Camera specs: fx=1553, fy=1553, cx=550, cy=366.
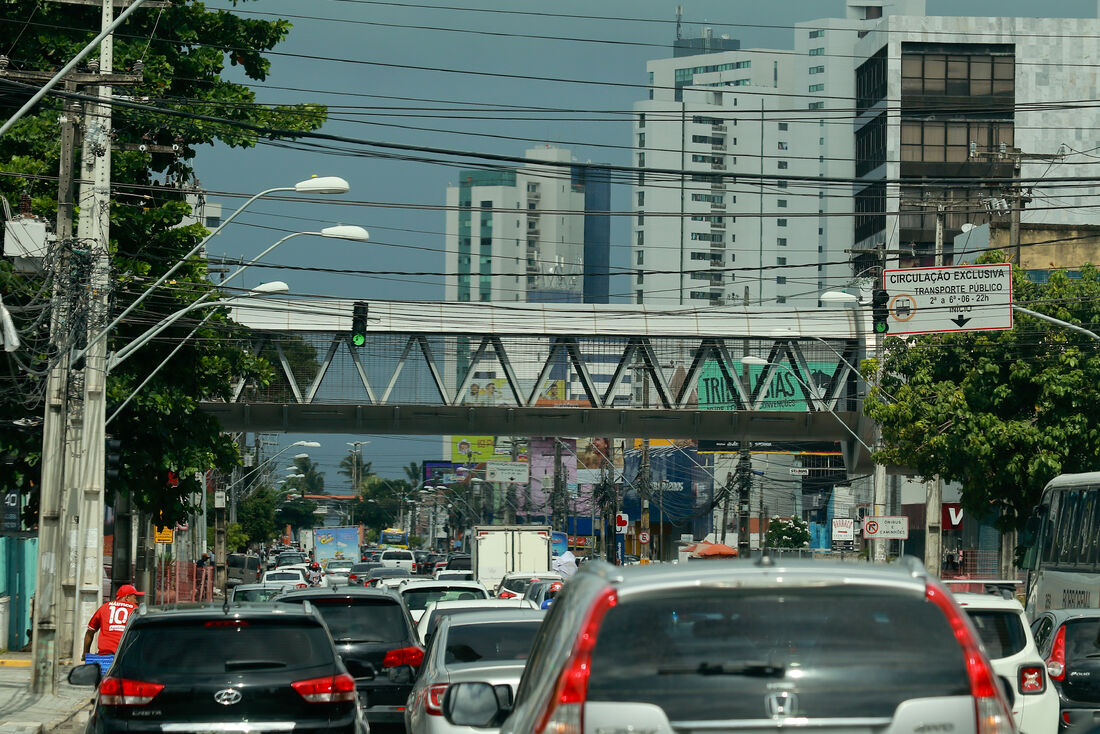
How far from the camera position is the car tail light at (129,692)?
30.6ft

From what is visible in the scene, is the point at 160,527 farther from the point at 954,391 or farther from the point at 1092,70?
the point at 1092,70

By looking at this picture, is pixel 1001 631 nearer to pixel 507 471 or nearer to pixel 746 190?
pixel 507 471

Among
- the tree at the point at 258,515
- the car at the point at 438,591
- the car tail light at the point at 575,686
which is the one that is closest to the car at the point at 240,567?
the tree at the point at 258,515

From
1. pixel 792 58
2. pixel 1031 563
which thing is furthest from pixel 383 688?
pixel 792 58

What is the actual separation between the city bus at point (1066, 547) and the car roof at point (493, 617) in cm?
1201

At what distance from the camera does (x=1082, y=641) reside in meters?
16.0

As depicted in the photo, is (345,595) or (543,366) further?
(543,366)

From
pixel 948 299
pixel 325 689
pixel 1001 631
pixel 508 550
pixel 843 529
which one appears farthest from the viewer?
pixel 508 550

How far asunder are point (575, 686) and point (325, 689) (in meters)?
5.02

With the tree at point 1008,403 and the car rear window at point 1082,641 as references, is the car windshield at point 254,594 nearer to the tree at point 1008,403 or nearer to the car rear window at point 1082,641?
the car rear window at point 1082,641

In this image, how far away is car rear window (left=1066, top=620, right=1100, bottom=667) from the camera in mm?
15922

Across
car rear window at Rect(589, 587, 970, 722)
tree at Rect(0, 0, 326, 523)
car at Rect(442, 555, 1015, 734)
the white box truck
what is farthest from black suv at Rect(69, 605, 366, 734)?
the white box truck

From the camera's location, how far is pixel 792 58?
148 metres

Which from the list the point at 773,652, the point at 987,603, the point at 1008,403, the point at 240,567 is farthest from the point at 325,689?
the point at 240,567
